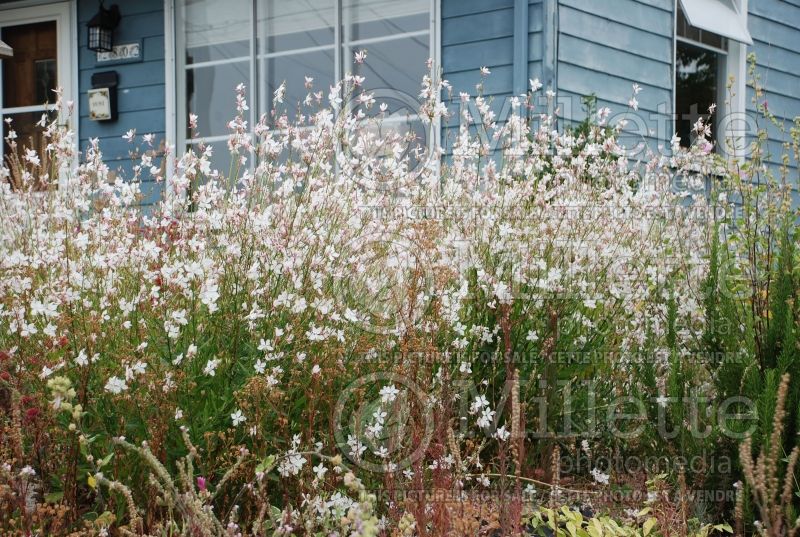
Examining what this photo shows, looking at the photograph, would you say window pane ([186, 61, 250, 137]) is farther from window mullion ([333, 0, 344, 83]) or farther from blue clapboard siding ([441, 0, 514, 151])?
blue clapboard siding ([441, 0, 514, 151])

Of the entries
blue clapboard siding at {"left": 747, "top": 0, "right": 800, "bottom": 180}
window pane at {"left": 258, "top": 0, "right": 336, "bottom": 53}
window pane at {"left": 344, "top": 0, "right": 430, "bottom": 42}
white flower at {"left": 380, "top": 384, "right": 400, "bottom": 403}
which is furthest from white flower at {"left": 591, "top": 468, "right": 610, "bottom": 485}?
blue clapboard siding at {"left": 747, "top": 0, "right": 800, "bottom": 180}

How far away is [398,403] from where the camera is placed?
295cm

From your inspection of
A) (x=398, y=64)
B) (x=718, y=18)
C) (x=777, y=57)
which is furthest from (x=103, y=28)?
(x=777, y=57)

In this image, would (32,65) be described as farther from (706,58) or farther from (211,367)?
(211,367)

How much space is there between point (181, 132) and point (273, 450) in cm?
548

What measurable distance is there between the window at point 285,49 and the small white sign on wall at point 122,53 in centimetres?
39

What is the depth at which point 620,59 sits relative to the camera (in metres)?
7.10

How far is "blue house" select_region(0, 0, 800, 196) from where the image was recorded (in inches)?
258

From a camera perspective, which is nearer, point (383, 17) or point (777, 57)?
point (383, 17)

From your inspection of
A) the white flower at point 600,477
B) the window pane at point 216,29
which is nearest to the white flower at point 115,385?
the white flower at point 600,477

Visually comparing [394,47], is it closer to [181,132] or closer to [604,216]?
[181,132]

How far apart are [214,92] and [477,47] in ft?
8.17

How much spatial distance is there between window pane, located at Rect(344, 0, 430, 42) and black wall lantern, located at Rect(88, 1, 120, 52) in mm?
2137

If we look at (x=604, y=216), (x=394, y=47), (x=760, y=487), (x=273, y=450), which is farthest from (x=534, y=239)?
(x=394, y=47)
